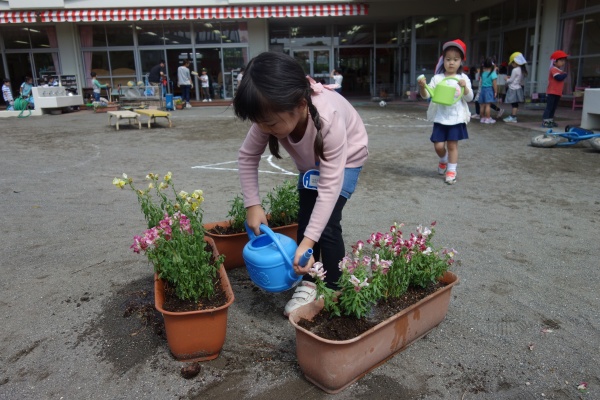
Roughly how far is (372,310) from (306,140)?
0.89m

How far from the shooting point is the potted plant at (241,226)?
3168mm

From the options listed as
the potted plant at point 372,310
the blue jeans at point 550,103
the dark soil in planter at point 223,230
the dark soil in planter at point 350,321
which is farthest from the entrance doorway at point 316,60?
the dark soil in planter at point 350,321

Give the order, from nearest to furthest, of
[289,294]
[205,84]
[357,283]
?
[357,283] < [289,294] < [205,84]

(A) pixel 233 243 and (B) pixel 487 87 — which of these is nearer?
(A) pixel 233 243

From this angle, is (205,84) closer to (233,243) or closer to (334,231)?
(233,243)

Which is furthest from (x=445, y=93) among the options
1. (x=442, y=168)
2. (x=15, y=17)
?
(x=15, y=17)

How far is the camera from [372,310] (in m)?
2.29

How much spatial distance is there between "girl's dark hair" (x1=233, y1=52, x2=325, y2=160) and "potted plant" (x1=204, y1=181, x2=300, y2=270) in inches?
50.7

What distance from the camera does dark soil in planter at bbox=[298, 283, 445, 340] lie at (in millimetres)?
2092

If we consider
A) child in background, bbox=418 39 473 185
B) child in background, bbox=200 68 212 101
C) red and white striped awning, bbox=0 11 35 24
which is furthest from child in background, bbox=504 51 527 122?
red and white striped awning, bbox=0 11 35 24

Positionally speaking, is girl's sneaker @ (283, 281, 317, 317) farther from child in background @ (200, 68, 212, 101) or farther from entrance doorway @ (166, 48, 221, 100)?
entrance doorway @ (166, 48, 221, 100)

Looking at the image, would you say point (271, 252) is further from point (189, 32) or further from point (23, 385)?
point (189, 32)

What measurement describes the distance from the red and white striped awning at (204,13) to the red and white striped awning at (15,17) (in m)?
0.42

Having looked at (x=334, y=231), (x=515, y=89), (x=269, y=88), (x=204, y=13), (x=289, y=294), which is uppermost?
(x=204, y=13)
